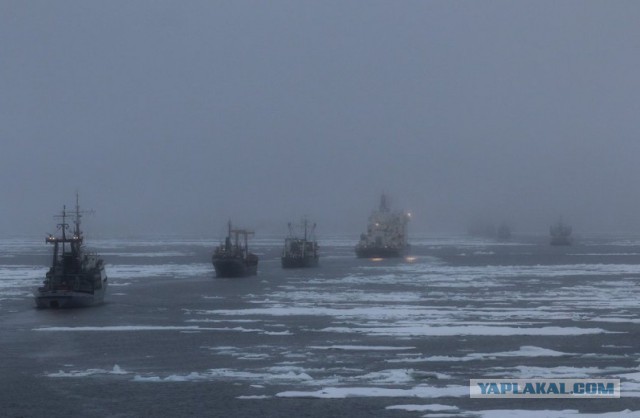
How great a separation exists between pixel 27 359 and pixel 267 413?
634 inches

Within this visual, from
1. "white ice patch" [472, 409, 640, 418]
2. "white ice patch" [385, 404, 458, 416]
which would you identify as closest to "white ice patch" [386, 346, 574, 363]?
"white ice patch" [385, 404, 458, 416]

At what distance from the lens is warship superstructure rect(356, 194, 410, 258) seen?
170 metres

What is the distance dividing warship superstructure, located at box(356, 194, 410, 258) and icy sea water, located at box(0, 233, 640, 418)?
282ft

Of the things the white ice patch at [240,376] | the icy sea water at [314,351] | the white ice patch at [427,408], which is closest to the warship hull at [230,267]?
the icy sea water at [314,351]

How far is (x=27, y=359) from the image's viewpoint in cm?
4284

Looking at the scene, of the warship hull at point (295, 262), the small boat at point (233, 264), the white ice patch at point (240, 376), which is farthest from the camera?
the warship hull at point (295, 262)

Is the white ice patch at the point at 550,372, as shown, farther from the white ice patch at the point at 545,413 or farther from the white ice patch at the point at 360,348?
the white ice patch at the point at 360,348

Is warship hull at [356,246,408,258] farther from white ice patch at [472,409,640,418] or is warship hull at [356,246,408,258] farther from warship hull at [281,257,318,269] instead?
white ice patch at [472,409,640,418]

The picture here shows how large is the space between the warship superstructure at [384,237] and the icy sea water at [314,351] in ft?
282

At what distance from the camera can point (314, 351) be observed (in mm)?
43531

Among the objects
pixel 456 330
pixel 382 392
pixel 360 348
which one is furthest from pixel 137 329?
pixel 382 392

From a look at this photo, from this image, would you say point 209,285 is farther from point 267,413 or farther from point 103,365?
point 267,413

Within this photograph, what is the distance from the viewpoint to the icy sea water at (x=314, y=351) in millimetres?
31781

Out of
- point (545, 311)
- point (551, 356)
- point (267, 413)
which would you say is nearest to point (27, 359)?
point (267, 413)
